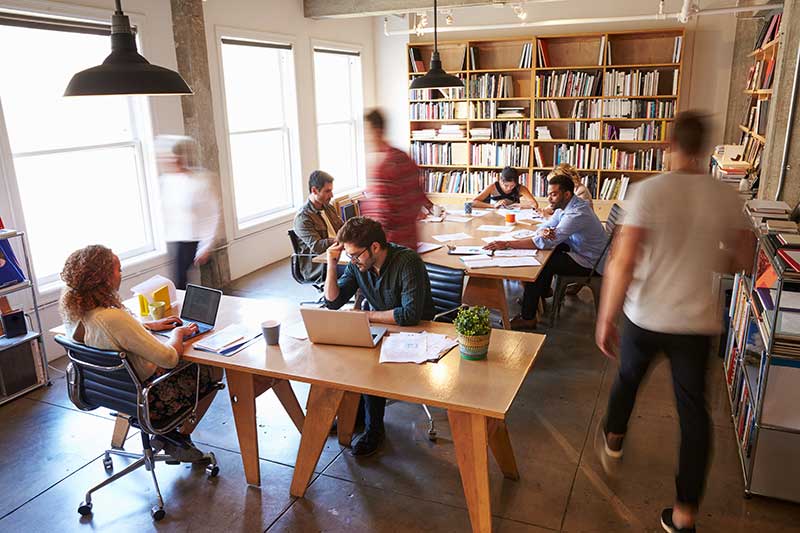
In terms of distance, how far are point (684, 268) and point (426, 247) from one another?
2.39 metres

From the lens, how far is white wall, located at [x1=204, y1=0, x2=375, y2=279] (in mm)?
5938

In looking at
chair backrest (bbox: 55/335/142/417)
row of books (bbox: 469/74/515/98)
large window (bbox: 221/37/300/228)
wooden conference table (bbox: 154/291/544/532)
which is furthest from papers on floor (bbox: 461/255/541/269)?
row of books (bbox: 469/74/515/98)

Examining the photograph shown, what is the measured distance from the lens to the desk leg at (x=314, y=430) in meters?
2.72

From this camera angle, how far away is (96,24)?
4.71 m

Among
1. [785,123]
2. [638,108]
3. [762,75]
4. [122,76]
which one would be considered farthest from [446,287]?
[638,108]

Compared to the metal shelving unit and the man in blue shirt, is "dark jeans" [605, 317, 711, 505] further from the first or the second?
the metal shelving unit

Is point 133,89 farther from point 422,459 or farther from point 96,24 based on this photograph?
point 96,24

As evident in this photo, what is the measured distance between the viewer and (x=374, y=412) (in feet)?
10.6

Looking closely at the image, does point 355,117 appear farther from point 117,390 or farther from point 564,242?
point 117,390

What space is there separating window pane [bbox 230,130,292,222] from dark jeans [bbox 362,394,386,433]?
12.5 ft

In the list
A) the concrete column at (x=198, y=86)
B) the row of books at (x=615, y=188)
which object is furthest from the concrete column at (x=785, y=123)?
the concrete column at (x=198, y=86)

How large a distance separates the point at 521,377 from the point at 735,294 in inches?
81.2

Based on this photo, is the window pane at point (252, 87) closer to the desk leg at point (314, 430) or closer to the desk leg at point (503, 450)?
the desk leg at point (314, 430)

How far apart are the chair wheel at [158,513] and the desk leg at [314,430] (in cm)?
57
